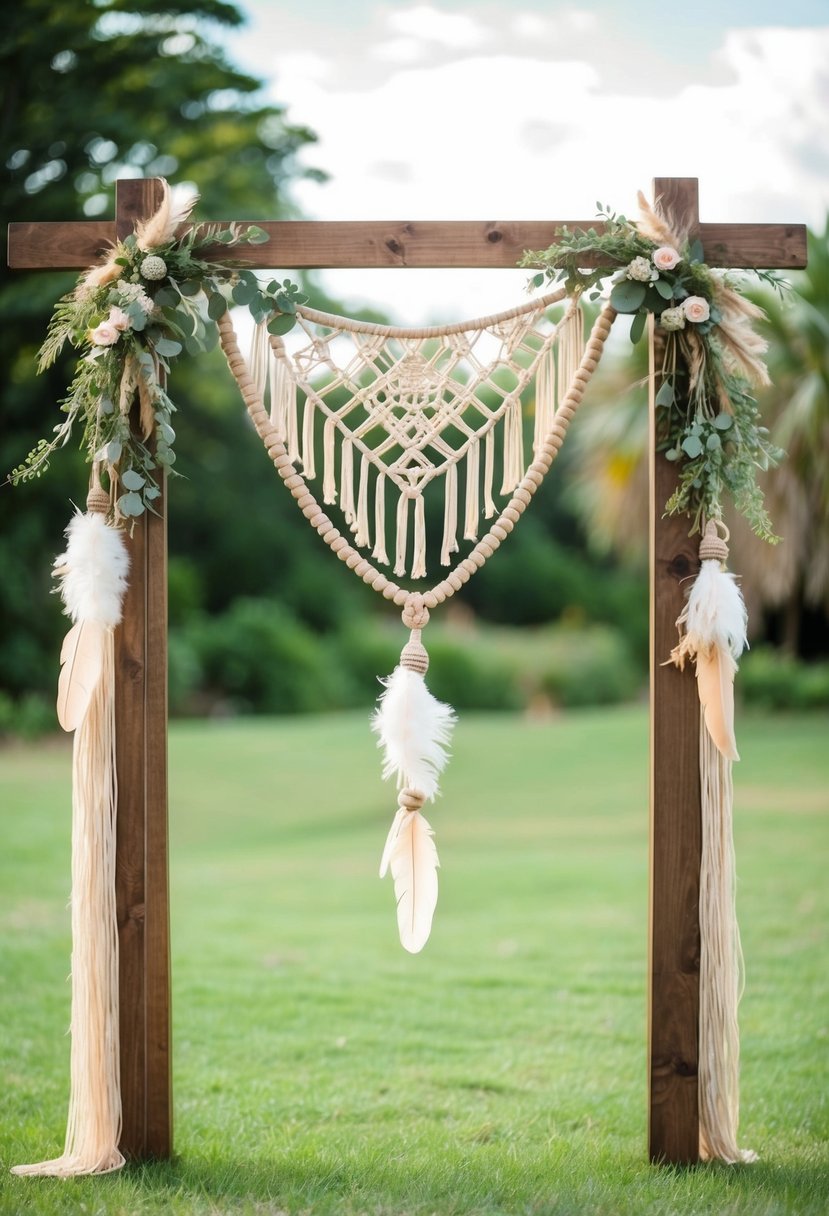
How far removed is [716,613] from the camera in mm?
2271

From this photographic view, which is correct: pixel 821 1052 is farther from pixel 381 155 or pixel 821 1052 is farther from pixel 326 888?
pixel 381 155

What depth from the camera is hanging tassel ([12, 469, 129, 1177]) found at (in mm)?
2295

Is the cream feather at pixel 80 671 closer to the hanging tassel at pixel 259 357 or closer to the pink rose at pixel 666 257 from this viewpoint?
the hanging tassel at pixel 259 357

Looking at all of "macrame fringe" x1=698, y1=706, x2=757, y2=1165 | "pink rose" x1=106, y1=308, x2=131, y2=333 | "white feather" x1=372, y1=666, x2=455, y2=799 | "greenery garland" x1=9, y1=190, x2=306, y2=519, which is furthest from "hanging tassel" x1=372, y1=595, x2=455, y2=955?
"pink rose" x1=106, y1=308, x2=131, y2=333

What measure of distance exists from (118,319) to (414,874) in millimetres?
1334

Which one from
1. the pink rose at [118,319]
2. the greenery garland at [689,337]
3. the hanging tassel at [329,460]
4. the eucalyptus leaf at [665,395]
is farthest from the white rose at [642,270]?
the pink rose at [118,319]

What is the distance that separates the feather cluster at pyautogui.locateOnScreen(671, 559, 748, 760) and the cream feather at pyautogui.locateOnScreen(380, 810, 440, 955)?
65 cm

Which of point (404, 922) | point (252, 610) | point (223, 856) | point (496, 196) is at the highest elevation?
point (496, 196)

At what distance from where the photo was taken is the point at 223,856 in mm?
6781

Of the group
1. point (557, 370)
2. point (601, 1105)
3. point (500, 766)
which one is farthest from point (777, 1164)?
point (500, 766)

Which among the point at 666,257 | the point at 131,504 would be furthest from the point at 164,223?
→ the point at 666,257

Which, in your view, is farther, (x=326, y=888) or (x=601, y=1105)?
(x=326, y=888)

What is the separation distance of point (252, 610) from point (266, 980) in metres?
9.08

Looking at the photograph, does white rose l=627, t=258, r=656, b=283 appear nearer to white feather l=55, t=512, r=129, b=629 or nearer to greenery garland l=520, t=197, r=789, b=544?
greenery garland l=520, t=197, r=789, b=544
